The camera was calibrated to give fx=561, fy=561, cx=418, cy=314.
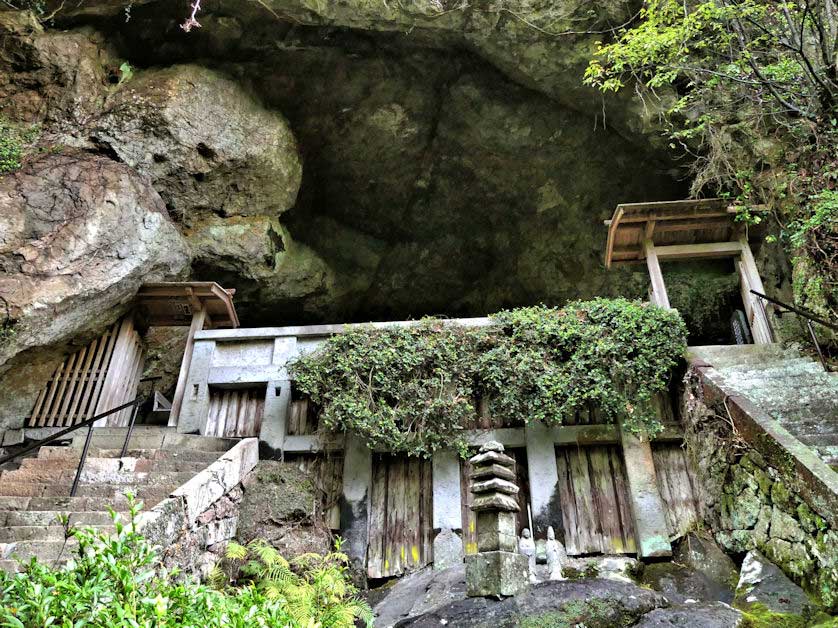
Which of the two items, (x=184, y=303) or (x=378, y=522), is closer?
(x=378, y=522)

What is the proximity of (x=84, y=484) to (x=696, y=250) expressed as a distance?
33.1 ft

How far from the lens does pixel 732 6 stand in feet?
27.1

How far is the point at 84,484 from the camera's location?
6465 millimetres

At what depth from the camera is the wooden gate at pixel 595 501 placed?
7957mm

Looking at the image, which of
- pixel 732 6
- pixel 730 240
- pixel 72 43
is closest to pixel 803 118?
pixel 732 6

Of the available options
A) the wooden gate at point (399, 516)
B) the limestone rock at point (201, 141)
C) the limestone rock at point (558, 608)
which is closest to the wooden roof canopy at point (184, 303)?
the limestone rock at point (201, 141)

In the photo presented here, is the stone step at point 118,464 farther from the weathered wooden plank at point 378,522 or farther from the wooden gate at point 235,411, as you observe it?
the weathered wooden plank at point 378,522

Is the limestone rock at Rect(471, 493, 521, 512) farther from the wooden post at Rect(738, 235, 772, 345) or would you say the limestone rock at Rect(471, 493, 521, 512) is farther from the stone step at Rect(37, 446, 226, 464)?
the wooden post at Rect(738, 235, 772, 345)

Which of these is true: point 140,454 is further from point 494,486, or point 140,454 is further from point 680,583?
point 680,583

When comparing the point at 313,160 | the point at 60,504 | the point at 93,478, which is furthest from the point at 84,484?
the point at 313,160

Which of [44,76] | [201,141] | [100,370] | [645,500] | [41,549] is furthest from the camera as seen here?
[201,141]

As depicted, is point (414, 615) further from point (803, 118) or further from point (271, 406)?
point (803, 118)

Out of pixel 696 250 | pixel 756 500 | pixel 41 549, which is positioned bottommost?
pixel 41 549

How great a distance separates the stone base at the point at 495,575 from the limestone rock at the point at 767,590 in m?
2.23
